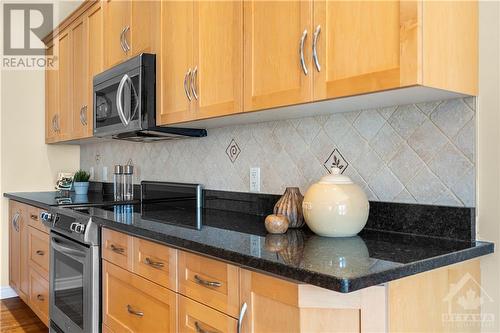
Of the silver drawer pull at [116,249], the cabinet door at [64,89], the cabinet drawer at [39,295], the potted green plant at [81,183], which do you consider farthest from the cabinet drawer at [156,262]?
the potted green plant at [81,183]

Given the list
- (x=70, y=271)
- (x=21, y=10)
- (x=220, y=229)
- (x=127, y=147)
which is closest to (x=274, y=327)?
(x=220, y=229)

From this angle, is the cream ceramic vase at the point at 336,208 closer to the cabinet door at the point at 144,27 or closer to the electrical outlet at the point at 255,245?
the electrical outlet at the point at 255,245

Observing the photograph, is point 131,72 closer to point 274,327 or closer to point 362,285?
point 274,327

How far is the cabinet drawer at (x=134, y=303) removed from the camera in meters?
1.54

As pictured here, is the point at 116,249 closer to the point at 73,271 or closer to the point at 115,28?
the point at 73,271

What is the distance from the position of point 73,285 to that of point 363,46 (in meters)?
1.93

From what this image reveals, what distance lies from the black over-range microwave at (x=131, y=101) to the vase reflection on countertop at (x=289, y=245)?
1014 millimetres

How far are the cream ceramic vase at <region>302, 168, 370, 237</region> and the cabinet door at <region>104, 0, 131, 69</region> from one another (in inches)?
63.9

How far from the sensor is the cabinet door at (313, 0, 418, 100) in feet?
3.53

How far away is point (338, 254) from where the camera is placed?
3.76ft

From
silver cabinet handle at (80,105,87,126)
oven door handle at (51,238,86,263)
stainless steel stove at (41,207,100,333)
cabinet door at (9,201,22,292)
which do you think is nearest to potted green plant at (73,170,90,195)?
cabinet door at (9,201,22,292)

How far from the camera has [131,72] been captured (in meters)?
2.22

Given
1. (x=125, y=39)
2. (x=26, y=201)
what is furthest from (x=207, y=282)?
(x=26, y=201)

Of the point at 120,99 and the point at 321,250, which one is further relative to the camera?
the point at 120,99
